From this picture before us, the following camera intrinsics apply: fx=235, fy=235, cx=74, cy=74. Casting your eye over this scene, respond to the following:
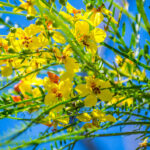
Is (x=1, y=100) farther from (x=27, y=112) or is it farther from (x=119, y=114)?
(x=119, y=114)

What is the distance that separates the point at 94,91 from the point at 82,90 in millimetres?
24

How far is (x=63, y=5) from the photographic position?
0.34 metres

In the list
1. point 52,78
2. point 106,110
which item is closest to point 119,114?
point 106,110

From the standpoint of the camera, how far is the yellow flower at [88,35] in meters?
0.33

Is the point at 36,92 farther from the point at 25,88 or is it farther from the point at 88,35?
the point at 88,35

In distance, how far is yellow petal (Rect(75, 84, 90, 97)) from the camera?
1.18ft

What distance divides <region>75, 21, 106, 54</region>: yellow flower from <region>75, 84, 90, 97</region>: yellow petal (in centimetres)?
6

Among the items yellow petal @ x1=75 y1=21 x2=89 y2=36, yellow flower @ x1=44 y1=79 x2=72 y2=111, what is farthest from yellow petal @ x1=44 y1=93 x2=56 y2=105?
yellow petal @ x1=75 y1=21 x2=89 y2=36

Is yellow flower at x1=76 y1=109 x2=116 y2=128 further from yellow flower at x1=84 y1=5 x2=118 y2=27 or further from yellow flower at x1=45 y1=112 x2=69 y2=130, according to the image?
yellow flower at x1=84 y1=5 x2=118 y2=27

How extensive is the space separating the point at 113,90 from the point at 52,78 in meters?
0.10

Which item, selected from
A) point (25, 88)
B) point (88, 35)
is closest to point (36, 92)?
point (25, 88)

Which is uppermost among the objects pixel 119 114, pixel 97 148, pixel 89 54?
pixel 89 54

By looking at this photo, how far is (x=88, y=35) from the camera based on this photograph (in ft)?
1.14

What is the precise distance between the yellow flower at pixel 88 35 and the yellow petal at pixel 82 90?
2.2 inches
